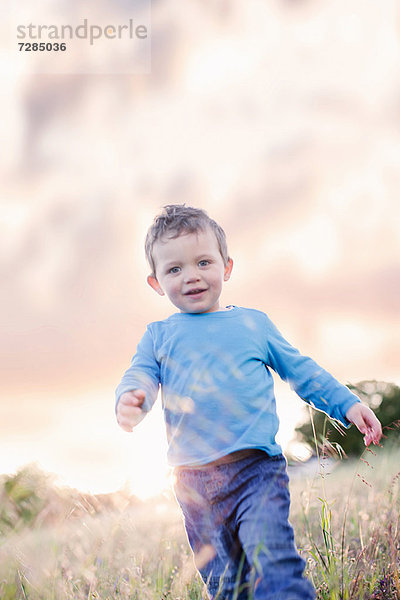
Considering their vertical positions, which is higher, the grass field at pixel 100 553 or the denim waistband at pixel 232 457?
the denim waistband at pixel 232 457

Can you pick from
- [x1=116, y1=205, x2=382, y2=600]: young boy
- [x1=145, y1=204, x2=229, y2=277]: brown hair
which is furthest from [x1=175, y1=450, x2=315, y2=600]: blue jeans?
[x1=145, y1=204, x2=229, y2=277]: brown hair

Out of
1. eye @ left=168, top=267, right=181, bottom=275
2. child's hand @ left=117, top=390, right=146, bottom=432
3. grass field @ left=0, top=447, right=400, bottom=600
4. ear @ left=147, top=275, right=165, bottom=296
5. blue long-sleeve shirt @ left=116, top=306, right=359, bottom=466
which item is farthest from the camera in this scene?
ear @ left=147, top=275, right=165, bottom=296

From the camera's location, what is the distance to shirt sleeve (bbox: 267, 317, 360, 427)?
3172 millimetres

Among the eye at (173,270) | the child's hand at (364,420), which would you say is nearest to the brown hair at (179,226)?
the eye at (173,270)

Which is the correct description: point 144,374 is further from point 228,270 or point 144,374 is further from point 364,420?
point 364,420

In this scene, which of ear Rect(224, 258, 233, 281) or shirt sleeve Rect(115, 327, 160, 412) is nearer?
shirt sleeve Rect(115, 327, 160, 412)

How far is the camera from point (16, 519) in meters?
3.15

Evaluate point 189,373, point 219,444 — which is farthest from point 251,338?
point 219,444

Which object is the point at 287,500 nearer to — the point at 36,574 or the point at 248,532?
the point at 248,532

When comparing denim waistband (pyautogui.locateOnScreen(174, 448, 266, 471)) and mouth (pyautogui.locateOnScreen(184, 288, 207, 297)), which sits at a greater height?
mouth (pyautogui.locateOnScreen(184, 288, 207, 297))

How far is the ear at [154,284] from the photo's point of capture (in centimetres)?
327

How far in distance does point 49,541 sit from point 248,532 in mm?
1196

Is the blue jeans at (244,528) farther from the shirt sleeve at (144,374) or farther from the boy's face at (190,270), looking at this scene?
the boy's face at (190,270)

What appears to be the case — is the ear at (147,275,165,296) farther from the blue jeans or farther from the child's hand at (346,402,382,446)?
the child's hand at (346,402,382,446)
